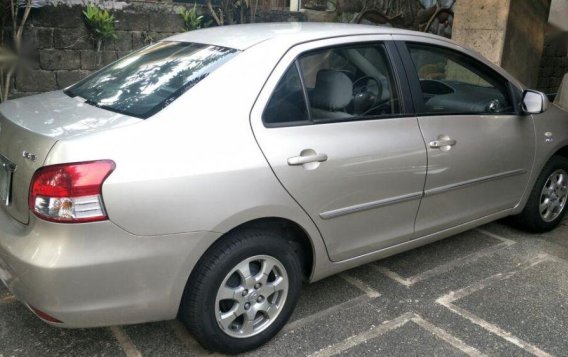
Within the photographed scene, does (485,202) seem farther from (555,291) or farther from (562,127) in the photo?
(562,127)

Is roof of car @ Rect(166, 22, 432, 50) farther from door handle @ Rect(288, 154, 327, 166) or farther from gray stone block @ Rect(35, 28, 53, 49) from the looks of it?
gray stone block @ Rect(35, 28, 53, 49)

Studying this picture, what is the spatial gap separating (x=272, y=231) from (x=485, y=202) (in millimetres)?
1837

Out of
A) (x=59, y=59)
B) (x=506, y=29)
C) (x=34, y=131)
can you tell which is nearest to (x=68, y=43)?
(x=59, y=59)

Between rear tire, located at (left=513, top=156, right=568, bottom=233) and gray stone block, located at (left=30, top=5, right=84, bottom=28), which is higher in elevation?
gray stone block, located at (left=30, top=5, right=84, bottom=28)

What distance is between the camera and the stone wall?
6031 millimetres

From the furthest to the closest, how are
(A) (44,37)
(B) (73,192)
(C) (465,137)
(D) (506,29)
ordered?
(D) (506,29), (A) (44,37), (C) (465,137), (B) (73,192)

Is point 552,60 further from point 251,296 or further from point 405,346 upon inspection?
point 251,296

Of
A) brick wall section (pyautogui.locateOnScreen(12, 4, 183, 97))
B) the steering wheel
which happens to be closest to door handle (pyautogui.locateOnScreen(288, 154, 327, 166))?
the steering wheel

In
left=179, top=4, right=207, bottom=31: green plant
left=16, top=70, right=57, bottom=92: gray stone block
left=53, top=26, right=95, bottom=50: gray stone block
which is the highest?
left=179, top=4, right=207, bottom=31: green plant

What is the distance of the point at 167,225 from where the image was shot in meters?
2.25

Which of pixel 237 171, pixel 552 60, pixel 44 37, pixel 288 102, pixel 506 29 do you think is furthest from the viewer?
pixel 552 60

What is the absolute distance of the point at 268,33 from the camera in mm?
2939

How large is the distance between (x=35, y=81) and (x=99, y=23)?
998mm

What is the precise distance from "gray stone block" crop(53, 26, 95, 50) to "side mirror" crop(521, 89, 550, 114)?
4.90 metres
